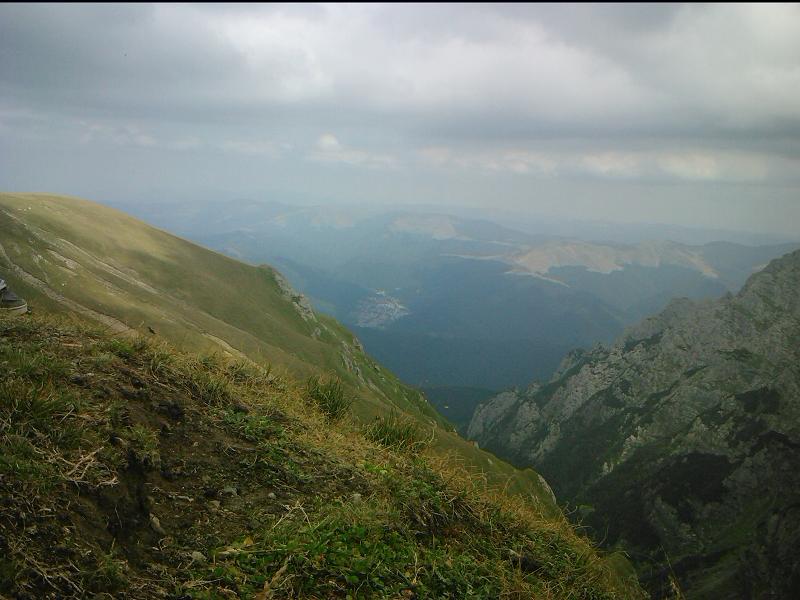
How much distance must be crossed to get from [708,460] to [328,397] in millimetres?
148014

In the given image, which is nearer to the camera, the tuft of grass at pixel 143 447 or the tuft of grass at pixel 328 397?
the tuft of grass at pixel 143 447

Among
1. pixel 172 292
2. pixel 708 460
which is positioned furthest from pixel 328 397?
pixel 708 460

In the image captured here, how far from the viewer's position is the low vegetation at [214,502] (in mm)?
4828

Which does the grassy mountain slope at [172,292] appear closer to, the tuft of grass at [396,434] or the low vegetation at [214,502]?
the tuft of grass at [396,434]

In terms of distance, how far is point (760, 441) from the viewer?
383ft

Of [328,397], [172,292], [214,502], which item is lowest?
[172,292]

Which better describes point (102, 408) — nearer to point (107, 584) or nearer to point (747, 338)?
point (107, 584)

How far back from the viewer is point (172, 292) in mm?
66375

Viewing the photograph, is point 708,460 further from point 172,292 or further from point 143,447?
point 143,447

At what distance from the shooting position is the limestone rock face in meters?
75.4

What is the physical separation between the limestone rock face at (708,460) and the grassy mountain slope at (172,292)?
129 ft

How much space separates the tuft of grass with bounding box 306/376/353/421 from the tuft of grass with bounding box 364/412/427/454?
916 millimetres

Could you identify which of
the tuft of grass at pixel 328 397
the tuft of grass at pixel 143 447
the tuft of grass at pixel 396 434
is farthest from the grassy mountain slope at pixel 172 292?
the tuft of grass at pixel 143 447

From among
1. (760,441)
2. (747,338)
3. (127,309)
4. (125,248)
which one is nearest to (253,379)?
(127,309)
